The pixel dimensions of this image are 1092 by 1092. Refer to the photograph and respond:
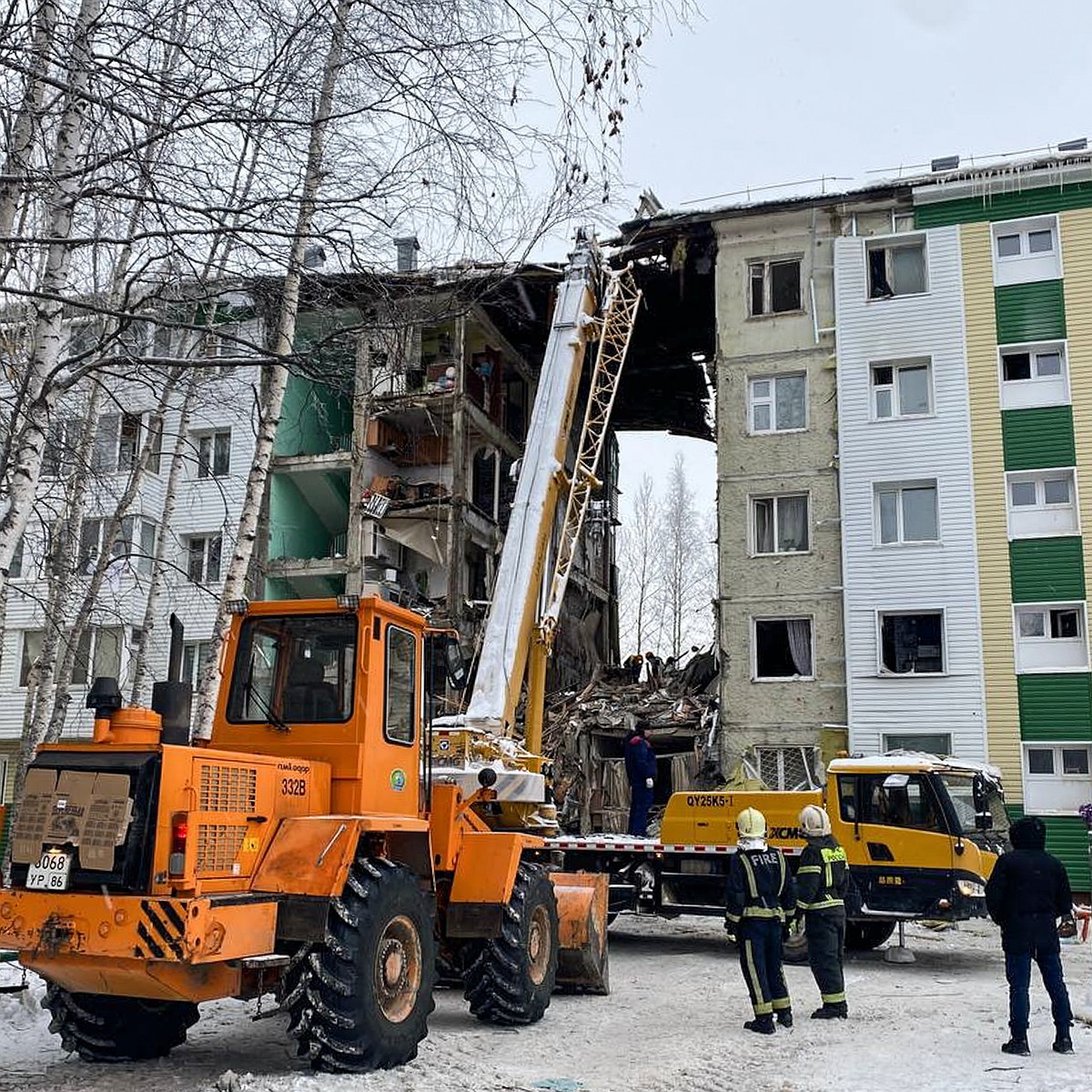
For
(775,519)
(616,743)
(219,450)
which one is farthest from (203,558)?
(775,519)

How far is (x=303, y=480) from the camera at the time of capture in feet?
103

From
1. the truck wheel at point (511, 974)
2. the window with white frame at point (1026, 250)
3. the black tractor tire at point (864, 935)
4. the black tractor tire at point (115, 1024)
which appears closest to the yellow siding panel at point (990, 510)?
the window with white frame at point (1026, 250)

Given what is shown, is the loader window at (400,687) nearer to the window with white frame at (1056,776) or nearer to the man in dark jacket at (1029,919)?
the man in dark jacket at (1029,919)

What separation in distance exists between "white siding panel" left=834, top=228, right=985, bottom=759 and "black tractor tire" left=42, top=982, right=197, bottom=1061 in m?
18.5

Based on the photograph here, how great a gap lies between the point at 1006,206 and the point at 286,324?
69.2 ft

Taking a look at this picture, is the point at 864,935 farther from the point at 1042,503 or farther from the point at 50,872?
the point at 1042,503

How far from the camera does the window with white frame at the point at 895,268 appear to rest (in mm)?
26578

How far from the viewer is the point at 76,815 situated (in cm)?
705

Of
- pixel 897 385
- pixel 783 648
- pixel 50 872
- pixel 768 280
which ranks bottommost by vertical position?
pixel 50 872

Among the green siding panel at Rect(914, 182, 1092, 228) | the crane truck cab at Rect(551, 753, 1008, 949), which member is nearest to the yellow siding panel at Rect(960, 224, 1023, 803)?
the green siding panel at Rect(914, 182, 1092, 228)

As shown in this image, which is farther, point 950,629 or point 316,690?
point 950,629

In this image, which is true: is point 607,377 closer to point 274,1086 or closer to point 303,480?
point 303,480

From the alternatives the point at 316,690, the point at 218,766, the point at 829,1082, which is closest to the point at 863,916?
the point at 829,1082

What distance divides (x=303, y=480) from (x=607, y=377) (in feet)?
41.3
